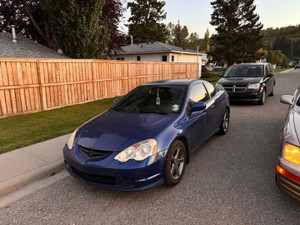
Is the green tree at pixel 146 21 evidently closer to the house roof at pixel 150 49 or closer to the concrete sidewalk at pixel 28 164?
the house roof at pixel 150 49

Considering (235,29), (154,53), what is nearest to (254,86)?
(154,53)

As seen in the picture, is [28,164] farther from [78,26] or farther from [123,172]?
[78,26]

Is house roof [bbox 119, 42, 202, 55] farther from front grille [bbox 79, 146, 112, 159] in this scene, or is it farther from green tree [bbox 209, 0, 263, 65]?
front grille [bbox 79, 146, 112, 159]

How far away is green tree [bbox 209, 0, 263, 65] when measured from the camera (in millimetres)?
35000

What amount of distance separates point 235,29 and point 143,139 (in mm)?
39119

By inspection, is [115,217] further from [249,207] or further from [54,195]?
[249,207]

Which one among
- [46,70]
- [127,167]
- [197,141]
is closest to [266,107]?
[197,141]

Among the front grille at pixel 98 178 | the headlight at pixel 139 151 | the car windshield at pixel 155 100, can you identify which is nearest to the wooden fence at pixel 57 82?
the car windshield at pixel 155 100

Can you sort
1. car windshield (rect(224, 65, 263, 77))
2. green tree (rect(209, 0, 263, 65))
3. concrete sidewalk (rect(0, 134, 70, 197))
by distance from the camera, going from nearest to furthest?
concrete sidewalk (rect(0, 134, 70, 197))
car windshield (rect(224, 65, 263, 77))
green tree (rect(209, 0, 263, 65))

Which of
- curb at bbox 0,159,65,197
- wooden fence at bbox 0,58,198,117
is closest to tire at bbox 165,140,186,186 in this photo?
curb at bbox 0,159,65,197

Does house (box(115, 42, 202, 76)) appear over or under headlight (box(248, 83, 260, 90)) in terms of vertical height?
over

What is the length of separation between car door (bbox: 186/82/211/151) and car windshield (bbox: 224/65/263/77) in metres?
5.89

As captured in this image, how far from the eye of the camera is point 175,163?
3.18 m

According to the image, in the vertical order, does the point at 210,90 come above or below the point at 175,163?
above
